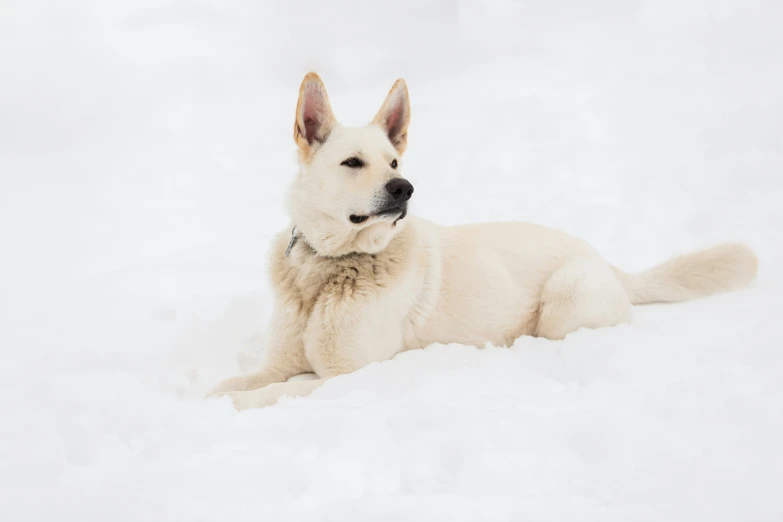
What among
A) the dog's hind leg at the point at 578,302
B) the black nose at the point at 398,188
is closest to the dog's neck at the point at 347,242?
the black nose at the point at 398,188

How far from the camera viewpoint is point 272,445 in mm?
2188

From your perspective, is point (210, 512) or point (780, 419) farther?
point (780, 419)

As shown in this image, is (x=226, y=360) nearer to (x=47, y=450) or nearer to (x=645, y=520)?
(x=47, y=450)

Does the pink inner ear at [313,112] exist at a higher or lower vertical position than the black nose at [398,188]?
higher

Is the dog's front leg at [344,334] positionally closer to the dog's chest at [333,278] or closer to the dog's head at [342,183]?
the dog's chest at [333,278]

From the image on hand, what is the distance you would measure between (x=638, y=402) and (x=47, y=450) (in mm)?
2262

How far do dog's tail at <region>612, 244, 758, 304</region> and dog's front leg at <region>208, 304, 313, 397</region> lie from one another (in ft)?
7.85

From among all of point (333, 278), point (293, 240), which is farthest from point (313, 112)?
point (333, 278)

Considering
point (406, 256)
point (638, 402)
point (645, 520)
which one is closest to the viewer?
point (645, 520)

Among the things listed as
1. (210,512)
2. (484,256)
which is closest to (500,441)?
(210,512)

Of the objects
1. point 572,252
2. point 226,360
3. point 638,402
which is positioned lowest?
point 226,360

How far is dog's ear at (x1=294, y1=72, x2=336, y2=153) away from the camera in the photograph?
3.40 metres

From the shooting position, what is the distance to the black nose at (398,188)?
3115 mm

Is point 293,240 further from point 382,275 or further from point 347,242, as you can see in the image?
point 382,275
